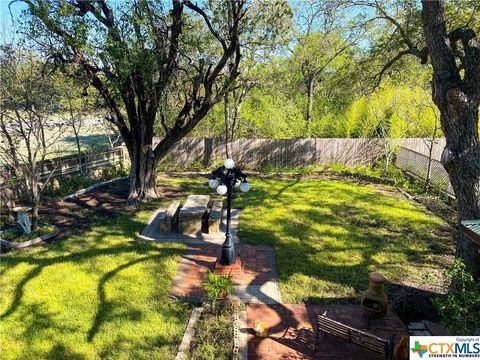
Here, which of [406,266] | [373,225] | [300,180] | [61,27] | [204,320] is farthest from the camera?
[300,180]

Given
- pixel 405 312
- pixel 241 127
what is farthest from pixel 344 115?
pixel 405 312

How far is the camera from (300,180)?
14.9 metres

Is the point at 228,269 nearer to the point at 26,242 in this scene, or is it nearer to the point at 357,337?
the point at 357,337

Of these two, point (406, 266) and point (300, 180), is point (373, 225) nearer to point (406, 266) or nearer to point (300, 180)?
point (406, 266)

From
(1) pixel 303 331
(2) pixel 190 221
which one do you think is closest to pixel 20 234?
(2) pixel 190 221

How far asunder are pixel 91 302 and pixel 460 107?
22.0 feet

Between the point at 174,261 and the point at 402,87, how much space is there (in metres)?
14.2

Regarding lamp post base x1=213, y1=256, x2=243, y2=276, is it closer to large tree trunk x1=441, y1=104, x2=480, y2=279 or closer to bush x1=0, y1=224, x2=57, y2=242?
large tree trunk x1=441, y1=104, x2=480, y2=279

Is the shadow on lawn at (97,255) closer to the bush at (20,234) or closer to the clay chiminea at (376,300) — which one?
the bush at (20,234)

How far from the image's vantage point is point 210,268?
22.6ft

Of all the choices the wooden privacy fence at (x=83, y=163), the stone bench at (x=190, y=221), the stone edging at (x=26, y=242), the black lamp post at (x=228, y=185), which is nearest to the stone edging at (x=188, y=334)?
the black lamp post at (x=228, y=185)

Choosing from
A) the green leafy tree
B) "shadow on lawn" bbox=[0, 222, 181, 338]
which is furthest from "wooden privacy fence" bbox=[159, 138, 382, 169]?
"shadow on lawn" bbox=[0, 222, 181, 338]

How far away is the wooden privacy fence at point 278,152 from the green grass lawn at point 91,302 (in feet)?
31.3

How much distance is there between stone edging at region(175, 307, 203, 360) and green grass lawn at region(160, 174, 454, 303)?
1.59 meters
